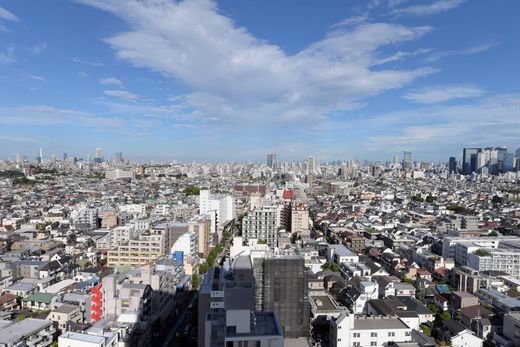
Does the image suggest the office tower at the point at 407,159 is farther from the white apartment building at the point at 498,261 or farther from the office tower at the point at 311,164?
the white apartment building at the point at 498,261

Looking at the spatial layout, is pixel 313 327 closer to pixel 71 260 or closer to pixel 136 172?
pixel 71 260

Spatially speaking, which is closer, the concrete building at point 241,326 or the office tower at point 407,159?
the concrete building at point 241,326

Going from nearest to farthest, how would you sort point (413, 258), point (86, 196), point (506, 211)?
point (413, 258) → point (506, 211) → point (86, 196)

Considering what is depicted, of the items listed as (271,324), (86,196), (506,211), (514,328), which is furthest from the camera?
(86,196)

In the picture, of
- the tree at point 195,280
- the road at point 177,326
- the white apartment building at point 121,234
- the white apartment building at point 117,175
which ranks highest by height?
the white apartment building at point 117,175

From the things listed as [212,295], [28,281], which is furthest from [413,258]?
[28,281]

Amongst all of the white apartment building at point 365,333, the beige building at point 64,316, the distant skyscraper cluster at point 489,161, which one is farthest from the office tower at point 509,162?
the beige building at point 64,316
